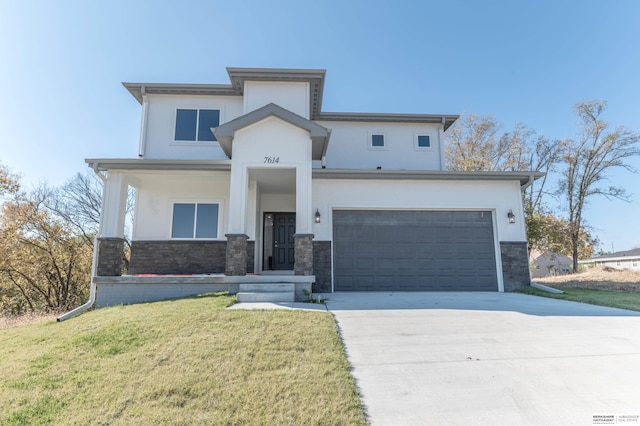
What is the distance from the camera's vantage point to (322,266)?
9797 mm

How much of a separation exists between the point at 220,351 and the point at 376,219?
714 cm

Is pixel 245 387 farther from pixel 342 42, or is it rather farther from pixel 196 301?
pixel 342 42

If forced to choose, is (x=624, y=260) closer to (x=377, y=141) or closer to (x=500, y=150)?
(x=500, y=150)

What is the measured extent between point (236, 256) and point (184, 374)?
4.95 m

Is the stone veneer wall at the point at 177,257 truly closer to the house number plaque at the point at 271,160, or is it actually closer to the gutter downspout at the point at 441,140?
the house number plaque at the point at 271,160

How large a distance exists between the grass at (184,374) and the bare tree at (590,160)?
22186 mm

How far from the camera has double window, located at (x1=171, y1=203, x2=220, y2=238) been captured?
36.0 ft

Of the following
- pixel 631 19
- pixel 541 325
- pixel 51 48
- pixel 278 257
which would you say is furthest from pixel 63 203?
pixel 631 19

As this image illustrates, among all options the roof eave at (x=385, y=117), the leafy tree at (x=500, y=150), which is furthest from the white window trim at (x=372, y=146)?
the leafy tree at (x=500, y=150)

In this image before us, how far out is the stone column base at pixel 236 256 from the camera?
27.0 ft

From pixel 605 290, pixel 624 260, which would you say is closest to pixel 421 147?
pixel 605 290

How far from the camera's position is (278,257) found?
11.5 m

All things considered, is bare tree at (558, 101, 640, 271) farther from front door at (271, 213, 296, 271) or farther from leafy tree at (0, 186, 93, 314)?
leafy tree at (0, 186, 93, 314)

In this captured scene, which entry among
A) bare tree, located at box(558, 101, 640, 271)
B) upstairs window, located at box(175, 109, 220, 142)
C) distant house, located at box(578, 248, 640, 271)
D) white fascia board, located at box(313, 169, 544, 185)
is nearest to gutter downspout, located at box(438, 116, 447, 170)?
white fascia board, located at box(313, 169, 544, 185)
